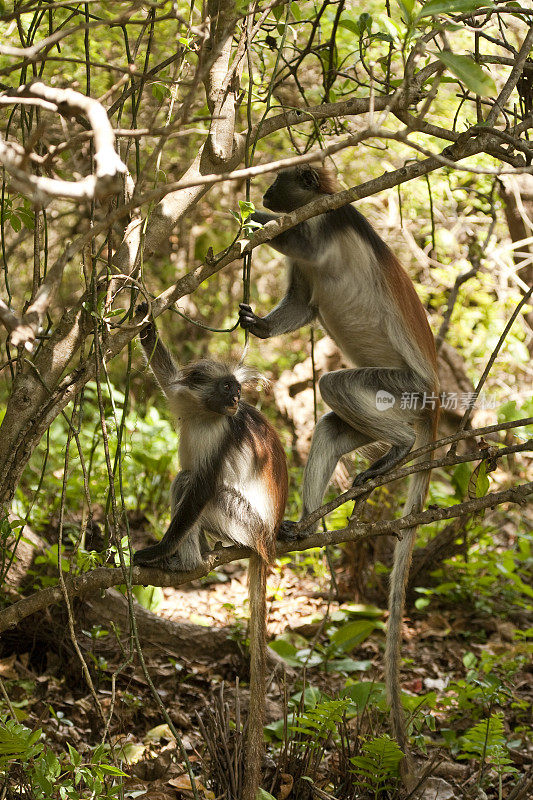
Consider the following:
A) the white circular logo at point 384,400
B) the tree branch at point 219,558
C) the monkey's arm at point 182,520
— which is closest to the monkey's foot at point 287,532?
the tree branch at point 219,558

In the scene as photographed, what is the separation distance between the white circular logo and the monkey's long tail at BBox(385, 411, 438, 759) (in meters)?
0.33

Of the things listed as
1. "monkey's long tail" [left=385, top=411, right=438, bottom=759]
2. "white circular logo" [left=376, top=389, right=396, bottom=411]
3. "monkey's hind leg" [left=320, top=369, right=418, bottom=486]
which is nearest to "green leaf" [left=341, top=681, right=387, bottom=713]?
"monkey's long tail" [left=385, top=411, right=438, bottom=759]

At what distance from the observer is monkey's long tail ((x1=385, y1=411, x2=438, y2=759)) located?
414cm

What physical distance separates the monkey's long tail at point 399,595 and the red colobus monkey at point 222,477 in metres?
0.71

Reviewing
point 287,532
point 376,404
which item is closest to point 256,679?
point 287,532

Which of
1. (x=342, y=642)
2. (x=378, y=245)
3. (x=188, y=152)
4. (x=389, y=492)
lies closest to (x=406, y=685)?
(x=342, y=642)

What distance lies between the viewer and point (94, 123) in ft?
5.99

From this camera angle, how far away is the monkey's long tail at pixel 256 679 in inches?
150

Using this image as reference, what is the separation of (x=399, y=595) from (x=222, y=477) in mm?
1217

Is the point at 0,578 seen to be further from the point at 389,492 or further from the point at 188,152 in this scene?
the point at 188,152

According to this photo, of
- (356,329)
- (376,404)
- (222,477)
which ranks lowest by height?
(222,477)

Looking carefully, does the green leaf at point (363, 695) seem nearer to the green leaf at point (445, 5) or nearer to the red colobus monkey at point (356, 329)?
the red colobus monkey at point (356, 329)

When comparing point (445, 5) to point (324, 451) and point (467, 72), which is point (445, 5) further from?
point (324, 451)

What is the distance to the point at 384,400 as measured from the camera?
194 inches
